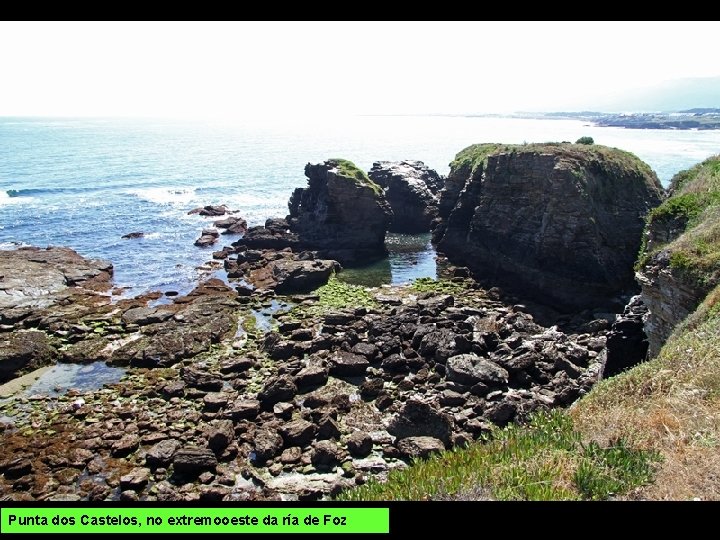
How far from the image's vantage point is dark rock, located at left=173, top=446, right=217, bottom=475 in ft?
70.3

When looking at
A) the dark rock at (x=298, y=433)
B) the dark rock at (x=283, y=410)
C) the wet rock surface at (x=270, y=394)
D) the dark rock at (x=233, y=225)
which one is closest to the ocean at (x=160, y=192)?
the dark rock at (x=233, y=225)

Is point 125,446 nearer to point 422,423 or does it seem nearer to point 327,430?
point 327,430

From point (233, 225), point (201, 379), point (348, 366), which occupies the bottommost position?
point (201, 379)

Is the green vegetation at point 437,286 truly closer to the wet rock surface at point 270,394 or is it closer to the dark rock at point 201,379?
the wet rock surface at point 270,394

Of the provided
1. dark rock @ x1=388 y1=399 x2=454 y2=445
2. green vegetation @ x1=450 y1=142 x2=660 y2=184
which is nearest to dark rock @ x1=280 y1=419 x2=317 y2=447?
dark rock @ x1=388 y1=399 x2=454 y2=445

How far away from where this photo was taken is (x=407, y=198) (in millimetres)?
71188

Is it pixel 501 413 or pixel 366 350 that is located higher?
pixel 366 350

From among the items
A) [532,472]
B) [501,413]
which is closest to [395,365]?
[501,413]

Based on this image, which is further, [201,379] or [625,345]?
[201,379]

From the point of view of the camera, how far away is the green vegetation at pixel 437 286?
4444 centimetres

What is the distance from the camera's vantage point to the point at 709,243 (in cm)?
2084

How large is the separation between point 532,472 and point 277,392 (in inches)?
749

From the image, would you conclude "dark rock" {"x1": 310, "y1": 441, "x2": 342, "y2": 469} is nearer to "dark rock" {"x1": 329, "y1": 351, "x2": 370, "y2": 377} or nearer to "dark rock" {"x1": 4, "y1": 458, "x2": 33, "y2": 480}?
"dark rock" {"x1": 329, "y1": 351, "x2": 370, "y2": 377}

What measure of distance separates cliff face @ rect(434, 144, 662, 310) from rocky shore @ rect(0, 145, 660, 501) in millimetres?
196
